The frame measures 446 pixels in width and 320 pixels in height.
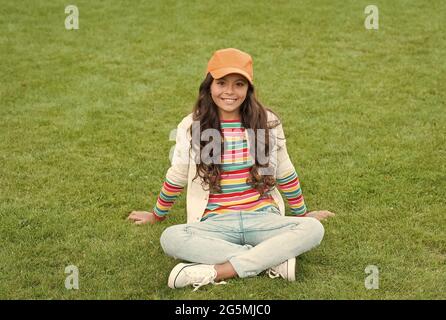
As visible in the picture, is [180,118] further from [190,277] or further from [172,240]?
[190,277]

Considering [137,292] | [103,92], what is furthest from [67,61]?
[137,292]

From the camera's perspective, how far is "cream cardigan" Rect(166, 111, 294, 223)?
13.5 feet

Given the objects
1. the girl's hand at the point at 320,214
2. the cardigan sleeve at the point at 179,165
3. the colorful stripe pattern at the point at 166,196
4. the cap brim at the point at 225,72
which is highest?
the cap brim at the point at 225,72

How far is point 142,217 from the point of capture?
4.58m

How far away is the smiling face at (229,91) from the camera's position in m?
3.98

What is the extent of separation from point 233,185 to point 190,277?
68cm

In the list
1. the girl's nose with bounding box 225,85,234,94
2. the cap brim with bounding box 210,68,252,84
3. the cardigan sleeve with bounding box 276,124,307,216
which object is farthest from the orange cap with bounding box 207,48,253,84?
the cardigan sleeve with bounding box 276,124,307,216

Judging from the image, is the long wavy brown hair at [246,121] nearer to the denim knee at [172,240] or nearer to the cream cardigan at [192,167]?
the cream cardigan at [192,167]

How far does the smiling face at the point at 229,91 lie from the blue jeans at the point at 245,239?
683 mm

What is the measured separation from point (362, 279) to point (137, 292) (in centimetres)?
134

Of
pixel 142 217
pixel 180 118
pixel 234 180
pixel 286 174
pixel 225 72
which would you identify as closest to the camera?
pixel 225 72

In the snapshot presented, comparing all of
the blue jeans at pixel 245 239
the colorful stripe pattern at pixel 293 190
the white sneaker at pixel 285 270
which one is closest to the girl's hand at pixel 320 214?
the colorful stripe pattern at pixel 293 190

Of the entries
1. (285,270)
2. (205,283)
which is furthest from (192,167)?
(285,270)
